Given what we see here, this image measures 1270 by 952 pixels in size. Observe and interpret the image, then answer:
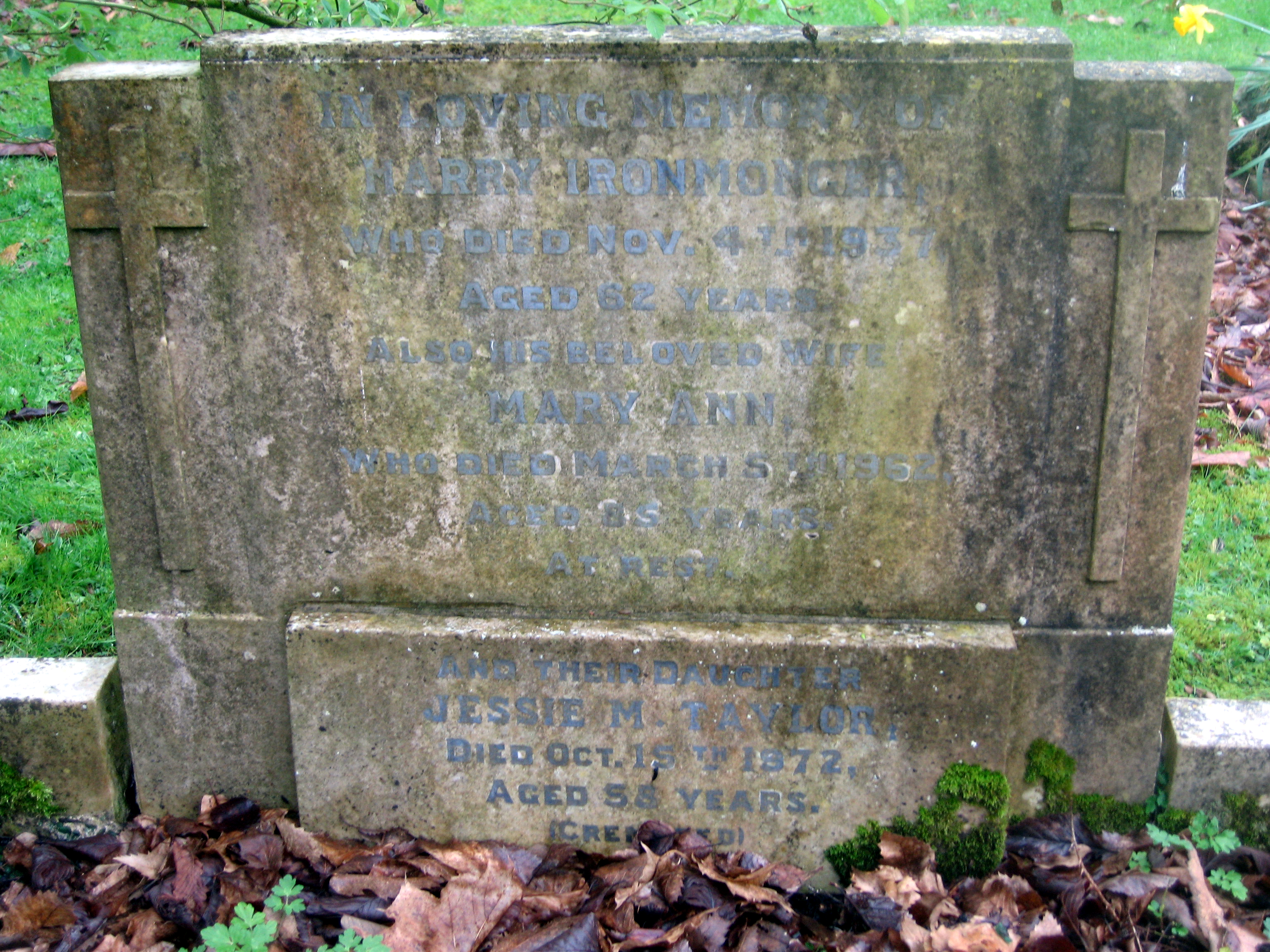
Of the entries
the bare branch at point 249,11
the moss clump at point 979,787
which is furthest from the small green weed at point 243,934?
the bare branch at point 249,11

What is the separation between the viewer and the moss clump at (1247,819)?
108 inches

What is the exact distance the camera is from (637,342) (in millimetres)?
2543

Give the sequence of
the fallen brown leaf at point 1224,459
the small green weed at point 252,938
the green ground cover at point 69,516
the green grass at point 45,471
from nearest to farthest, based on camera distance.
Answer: the small green weed at point 252,938 → the green ground cover at point 69,516 → the green grass at point 45,471 → the fallen brown leaf at point 1224,459

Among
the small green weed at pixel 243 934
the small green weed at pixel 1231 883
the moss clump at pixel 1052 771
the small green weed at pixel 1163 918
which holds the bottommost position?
the small green weed at pixel 1163 918

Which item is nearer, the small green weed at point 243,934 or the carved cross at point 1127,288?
the small green weed at point 243,934

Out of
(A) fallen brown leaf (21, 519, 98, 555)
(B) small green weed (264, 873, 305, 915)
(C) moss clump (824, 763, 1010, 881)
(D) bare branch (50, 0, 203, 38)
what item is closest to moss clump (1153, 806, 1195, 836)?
(C) moss clump (824, 763, 1010, 881)

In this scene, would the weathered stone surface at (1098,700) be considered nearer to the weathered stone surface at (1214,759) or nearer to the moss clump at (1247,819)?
the weathered stone surface at (1214,759)

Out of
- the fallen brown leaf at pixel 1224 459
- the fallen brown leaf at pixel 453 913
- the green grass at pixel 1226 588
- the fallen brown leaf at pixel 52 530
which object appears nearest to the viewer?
the fallen brown leaf at pixel 453 913

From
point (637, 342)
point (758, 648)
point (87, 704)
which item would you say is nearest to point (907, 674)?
point (758, 648)

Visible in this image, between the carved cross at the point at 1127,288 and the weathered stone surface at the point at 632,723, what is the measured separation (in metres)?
0.41

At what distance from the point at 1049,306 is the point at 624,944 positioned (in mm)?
1867

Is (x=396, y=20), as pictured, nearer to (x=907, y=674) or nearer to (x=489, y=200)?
(x=489, y=200)

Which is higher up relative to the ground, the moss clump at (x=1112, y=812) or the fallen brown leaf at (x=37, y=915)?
the moss clump at (x=1112, y=812)

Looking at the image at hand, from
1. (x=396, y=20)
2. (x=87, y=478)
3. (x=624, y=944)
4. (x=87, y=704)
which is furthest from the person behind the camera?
(x=87, y=478)
